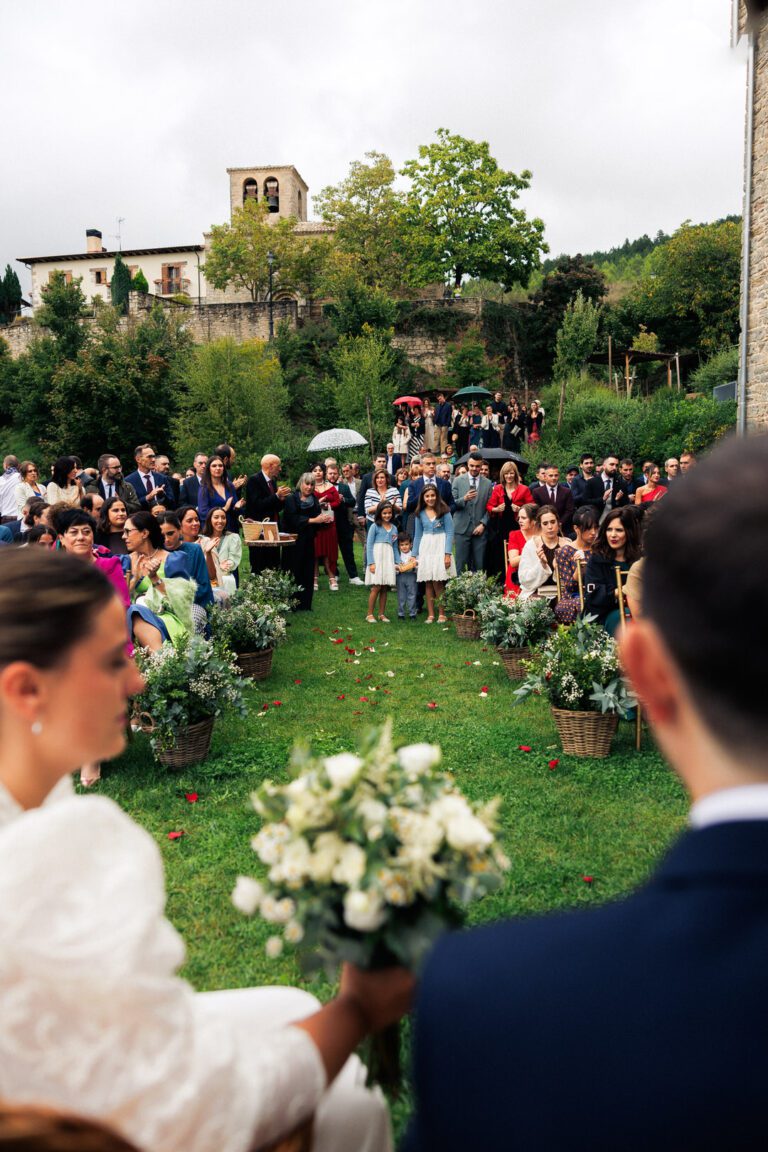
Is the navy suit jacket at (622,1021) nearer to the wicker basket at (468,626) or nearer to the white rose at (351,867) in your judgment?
the white rose at (351,867)

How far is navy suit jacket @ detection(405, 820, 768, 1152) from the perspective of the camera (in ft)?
3.06

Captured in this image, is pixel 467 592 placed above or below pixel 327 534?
below

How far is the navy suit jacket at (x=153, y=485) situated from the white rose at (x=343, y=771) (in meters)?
10.3

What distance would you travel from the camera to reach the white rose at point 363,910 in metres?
1.65

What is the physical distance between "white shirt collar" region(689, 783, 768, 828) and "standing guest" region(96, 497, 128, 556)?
27.0 feet

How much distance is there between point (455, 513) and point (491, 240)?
122 ft

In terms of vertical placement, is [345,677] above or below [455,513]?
below

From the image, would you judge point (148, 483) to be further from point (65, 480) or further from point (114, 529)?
point (114, 529)

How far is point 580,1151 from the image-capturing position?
98 centimetres

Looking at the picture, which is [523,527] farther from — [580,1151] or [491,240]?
[491,240]

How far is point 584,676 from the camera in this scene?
6746 mm

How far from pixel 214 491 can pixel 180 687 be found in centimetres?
530

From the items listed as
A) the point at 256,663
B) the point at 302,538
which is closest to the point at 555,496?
the point at 302,538

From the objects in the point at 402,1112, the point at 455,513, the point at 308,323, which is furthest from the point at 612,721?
the point at 308,323
